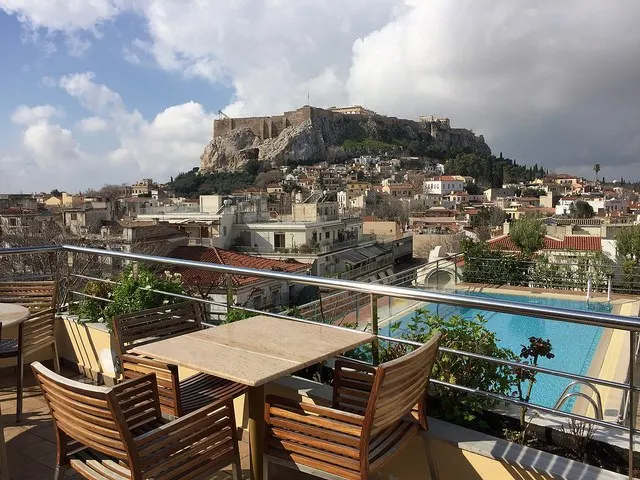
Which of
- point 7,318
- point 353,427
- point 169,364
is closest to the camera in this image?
point 353,427

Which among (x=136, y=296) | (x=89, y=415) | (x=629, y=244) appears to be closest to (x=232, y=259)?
(x=629, y=244)

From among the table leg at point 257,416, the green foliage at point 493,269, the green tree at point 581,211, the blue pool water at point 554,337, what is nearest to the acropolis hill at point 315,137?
the green tree at point 581,211

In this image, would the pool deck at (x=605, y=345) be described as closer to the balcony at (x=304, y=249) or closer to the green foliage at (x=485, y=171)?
the balcony at (x=304, y=249)


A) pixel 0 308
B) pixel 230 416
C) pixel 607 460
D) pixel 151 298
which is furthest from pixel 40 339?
pixel 607 460

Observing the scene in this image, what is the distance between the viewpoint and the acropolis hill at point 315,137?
365 ft

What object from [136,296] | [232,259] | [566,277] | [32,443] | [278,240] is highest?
[136,296]

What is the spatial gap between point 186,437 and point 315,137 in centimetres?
11506

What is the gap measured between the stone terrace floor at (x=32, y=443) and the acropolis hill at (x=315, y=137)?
10518 cm

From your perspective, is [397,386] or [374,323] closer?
[397,386]

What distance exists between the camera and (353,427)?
1924 millimetres

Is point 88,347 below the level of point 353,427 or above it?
below

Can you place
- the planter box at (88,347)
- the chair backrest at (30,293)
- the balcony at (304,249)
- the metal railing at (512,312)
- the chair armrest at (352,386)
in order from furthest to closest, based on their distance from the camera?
the balcony at (304,249) → the planter box at (88,347) → the chair backrest at (30,293) → the chair armrest at (352,386) → the metal railing at (512,312)

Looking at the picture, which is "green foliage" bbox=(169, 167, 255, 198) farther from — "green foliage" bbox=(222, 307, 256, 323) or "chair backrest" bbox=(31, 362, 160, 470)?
"chair backrest" bbox=(31, 362, 160, 470)

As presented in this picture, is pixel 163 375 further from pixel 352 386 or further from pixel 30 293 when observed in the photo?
pixel 30 293
